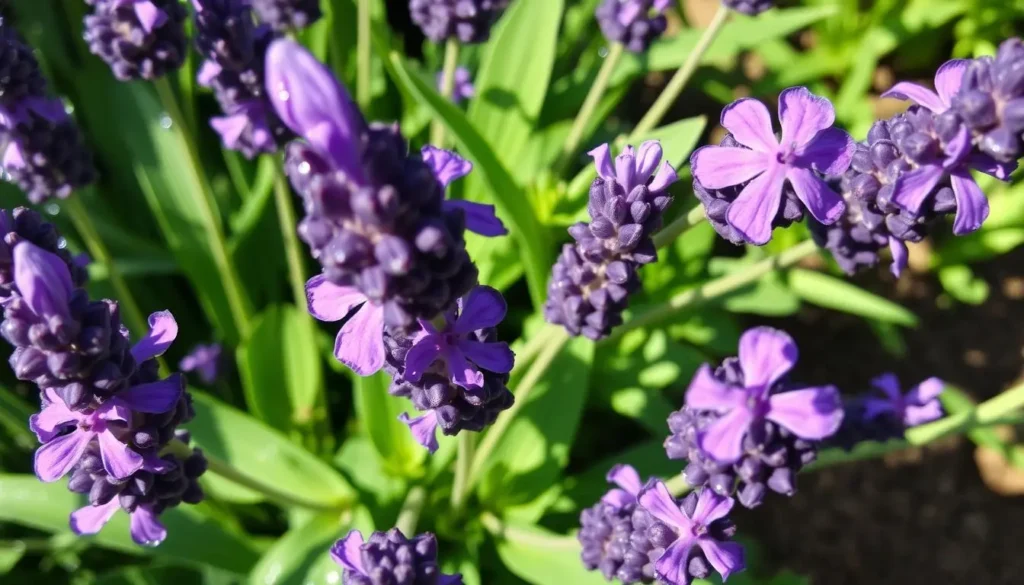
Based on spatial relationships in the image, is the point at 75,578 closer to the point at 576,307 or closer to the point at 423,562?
the point at 423,562

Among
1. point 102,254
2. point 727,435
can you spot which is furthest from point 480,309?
point 102,254

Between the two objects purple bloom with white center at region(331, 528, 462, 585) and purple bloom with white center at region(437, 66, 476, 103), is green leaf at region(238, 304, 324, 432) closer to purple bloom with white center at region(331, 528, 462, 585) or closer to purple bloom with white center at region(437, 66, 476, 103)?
purple bloom with white center at region(437, 66, 476, 103)

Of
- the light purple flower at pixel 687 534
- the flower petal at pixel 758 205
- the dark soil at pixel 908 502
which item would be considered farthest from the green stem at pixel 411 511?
the dark soil at pixel 908 502

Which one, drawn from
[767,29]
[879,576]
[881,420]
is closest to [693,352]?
[881,420]

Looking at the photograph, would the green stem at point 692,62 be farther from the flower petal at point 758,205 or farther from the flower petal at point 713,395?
the flower petal at point 713,395

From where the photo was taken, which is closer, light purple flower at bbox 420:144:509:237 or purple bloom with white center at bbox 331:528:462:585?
light purple flower at bbox 420:144:509:237

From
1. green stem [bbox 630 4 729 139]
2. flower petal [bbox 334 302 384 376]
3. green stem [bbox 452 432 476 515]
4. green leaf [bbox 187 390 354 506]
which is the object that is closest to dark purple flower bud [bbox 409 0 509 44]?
green stem [bbox 630 4 729 139]

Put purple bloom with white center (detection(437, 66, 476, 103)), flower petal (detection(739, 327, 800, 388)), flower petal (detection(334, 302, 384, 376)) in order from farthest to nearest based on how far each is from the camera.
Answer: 1. purple bloom with white center (detection(437, 66, 476, 103))
2. flower petal (detection(739, 327, 800, 388))
3. flower petal (detection(334, 302, 384, 376))

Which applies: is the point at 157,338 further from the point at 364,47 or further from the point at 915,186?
the point at 364,47

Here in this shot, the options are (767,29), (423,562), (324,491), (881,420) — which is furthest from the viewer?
(767,29)
